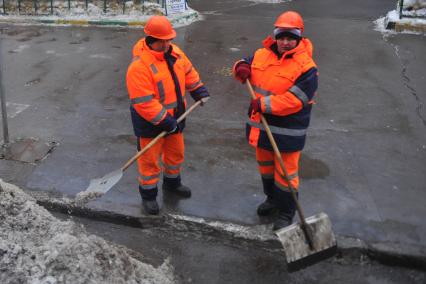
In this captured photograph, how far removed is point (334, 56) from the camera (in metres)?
9.41

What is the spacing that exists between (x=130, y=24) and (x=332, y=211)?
9358 millimetres

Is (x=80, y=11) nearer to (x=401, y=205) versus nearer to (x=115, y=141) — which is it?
(x=115, y=141)

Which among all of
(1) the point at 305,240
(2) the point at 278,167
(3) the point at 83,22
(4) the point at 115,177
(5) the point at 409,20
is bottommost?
(1) the point at 305,240

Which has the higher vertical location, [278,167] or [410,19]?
[410,19]

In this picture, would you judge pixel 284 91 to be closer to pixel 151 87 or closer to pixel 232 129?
pixel 151 87

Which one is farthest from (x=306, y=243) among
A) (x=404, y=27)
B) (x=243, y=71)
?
(x=404, y=27)

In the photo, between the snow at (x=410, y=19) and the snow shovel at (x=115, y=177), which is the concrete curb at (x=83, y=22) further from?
the snow shovel at (x=115, y=177)

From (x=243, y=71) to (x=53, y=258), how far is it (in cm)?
210

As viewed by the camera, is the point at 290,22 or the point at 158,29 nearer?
the point at 290,22

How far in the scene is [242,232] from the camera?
13.5 feet

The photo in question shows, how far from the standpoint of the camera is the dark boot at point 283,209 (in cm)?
401

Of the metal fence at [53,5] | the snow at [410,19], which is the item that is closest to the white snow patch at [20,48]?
the metal fence at [53,5]

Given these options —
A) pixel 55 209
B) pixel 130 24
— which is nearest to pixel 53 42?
pixel 130 24

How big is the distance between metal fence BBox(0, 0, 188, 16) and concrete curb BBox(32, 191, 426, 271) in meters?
9.47
